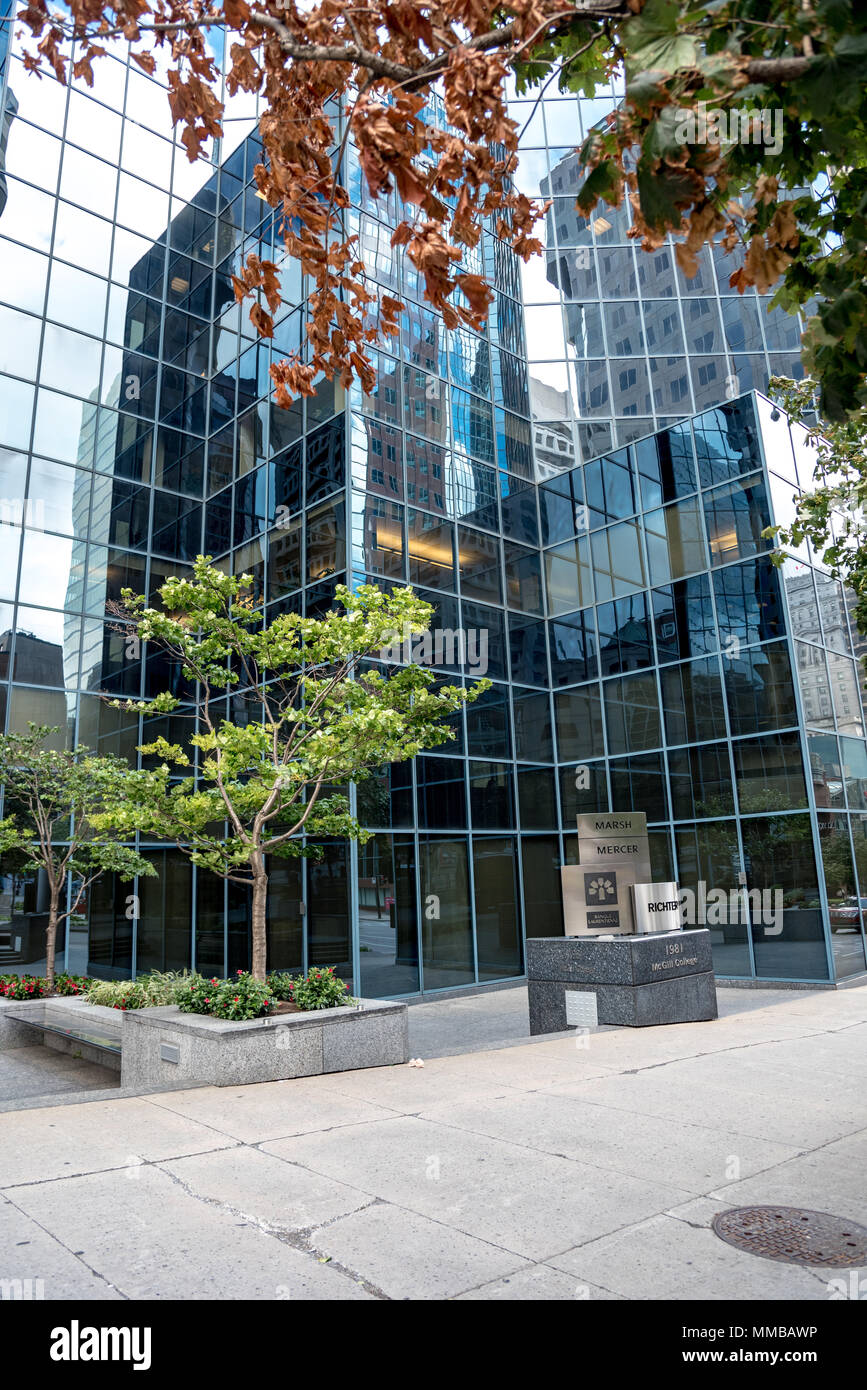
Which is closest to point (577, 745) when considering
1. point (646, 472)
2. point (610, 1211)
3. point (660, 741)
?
point (660, 741)

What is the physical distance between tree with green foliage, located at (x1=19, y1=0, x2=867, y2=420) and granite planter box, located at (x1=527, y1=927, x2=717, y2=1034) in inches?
372

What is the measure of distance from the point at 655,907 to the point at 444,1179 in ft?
26.4

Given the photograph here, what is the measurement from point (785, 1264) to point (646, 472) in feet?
61.4

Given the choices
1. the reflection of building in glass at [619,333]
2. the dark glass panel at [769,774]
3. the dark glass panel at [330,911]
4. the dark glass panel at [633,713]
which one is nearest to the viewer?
the dark glass panel at [330,911]

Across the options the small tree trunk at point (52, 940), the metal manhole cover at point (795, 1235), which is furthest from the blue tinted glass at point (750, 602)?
the metal manhole cover at point (795, 1235)

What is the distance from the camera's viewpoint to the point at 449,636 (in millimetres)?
19922

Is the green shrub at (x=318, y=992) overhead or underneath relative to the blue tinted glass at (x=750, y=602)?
underneath

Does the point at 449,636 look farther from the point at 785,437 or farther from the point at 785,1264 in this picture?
the point at 785,1264

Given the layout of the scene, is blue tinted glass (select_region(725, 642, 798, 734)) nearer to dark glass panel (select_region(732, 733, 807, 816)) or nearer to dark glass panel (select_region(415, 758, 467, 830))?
dark glass panel (select_region(732, 733, 807, 816))

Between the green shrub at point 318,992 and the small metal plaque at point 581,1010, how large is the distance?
3.50 metres

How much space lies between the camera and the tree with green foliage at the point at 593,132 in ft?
9.64

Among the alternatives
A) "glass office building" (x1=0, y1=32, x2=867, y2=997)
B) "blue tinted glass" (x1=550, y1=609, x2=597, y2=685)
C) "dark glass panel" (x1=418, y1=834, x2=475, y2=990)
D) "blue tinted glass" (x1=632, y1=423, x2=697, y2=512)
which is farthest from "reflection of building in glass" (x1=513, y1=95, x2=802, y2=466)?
"dark glass panel" (x1=418, y1=834, x2=475, y2=990)

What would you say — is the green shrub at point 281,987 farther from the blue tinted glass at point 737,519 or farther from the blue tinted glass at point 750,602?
the blue tinted glass at point 737,519

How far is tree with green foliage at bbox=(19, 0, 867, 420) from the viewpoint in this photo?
2.94m
